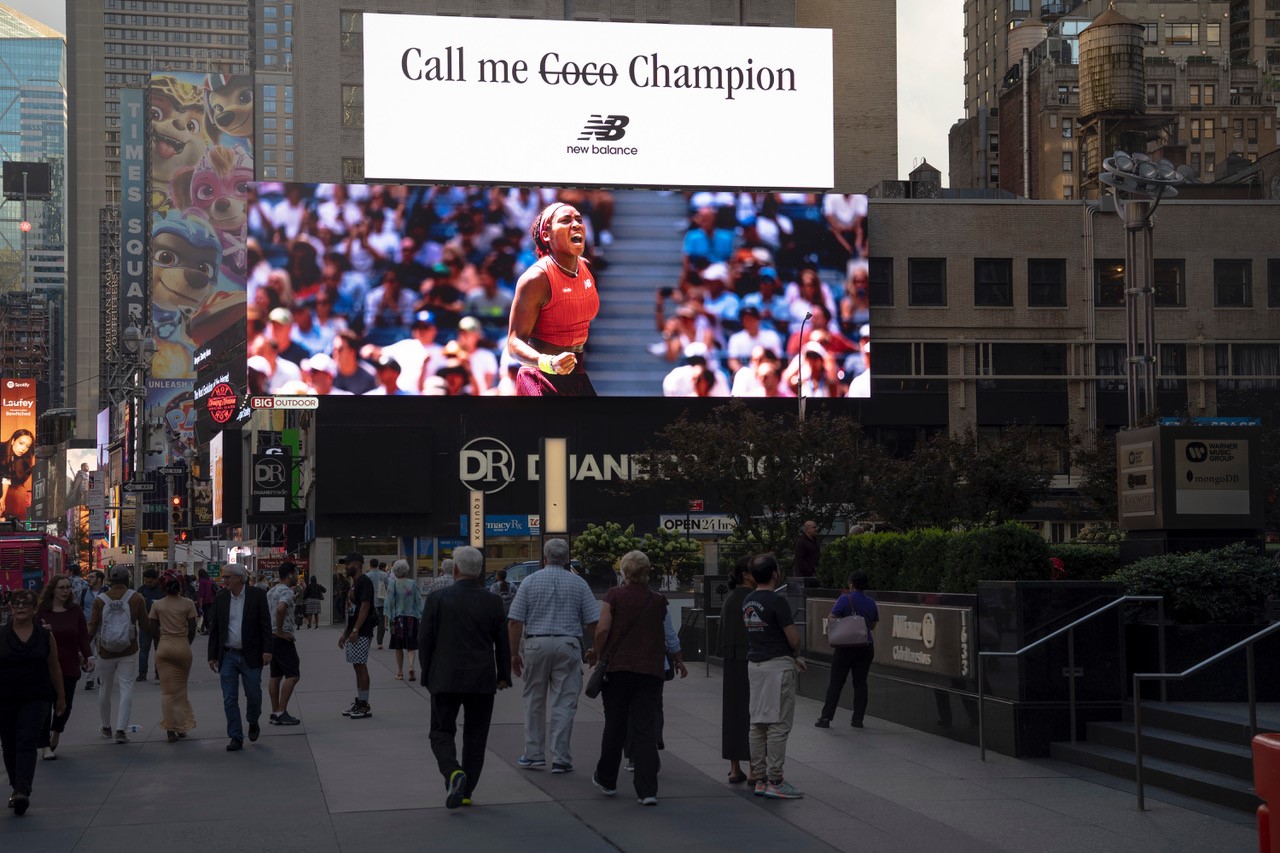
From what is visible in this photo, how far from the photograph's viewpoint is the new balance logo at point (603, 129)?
63.4 meters

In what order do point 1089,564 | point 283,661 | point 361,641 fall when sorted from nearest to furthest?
1. point 1089,564
2. point 283,661
3. point 361,641

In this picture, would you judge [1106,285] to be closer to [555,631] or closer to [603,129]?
[603,129]

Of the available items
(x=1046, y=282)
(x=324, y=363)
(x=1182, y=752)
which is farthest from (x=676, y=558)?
(x=1182, y=752)

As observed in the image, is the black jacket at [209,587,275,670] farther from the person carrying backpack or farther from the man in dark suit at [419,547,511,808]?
the man in dark suit at [419,547,511,808]

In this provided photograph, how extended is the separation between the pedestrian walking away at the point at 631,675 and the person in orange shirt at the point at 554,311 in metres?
48.3

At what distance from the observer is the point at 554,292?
61.0m

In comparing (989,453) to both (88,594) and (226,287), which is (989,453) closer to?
(88,594)

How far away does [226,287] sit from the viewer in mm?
139500

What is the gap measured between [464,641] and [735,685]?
244cm

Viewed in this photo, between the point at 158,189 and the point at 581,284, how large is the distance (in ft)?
290

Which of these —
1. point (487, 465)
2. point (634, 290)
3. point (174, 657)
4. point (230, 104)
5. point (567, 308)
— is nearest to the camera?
point (174, 657)

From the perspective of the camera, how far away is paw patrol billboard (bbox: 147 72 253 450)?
454 feet

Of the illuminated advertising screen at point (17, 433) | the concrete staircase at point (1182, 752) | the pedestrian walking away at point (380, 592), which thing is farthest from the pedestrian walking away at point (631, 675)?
the illuminated advertising screen at point (17, 433)

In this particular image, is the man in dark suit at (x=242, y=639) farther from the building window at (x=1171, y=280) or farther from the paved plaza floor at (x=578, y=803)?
the building window at (x=1171, y=280)
